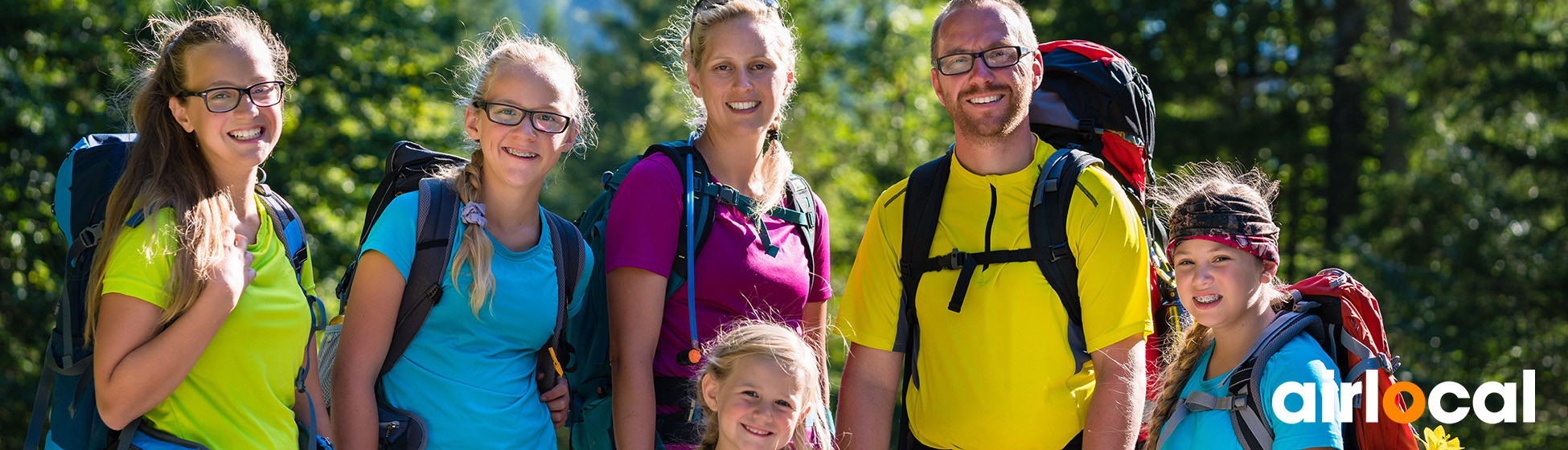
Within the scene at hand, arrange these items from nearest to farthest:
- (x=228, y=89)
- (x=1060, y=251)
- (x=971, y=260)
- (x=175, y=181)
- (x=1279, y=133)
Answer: (x=175, y=181) < (x=228, y=89) < (x=1060, y=251) < (x=971, y=260) < (x=1279, y=133)

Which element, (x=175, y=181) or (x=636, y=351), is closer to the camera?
(x=175, y=181)

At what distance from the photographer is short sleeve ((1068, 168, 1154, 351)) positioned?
303cm

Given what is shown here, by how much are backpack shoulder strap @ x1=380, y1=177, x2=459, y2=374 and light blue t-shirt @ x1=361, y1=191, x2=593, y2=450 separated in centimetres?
2

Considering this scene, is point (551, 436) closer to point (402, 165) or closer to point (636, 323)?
point (636, 323)

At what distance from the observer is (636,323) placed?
10.3 ft

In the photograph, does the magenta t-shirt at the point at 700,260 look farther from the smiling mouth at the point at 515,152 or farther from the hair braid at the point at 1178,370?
the hair braid at the point at 1178,370

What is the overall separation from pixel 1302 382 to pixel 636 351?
178 centimetres

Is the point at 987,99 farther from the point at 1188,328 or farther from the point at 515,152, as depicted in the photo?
the point at 515,152

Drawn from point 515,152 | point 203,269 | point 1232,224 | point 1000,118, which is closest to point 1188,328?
point 1232,224

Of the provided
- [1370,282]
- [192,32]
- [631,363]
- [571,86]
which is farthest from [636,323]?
[1370,282]

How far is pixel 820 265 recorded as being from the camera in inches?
143

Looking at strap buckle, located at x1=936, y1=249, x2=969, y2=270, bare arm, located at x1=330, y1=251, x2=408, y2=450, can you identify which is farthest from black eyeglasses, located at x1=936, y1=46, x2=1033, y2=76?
bare arm, located at x1=330, y1=251, x2=408, y2=450

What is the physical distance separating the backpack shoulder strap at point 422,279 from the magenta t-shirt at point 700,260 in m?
0.47

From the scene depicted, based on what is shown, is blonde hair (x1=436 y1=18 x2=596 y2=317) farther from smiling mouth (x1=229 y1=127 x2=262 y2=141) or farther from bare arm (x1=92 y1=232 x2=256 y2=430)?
bare arm (x1=92 y1=232 x2=256 y2=430)
